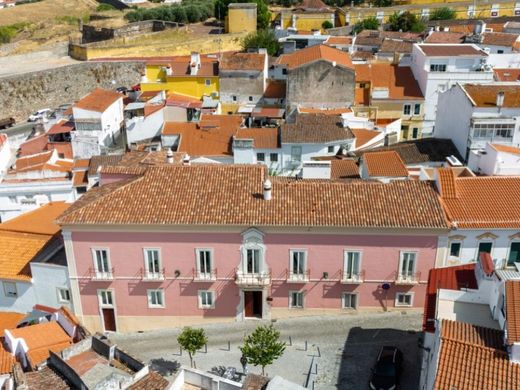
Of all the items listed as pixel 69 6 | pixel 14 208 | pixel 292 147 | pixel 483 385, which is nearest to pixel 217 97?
pixel 292 147

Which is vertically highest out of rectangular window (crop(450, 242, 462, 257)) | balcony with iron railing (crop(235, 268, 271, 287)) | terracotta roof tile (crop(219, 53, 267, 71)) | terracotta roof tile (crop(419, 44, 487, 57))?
terracotta roof tile (crop(419, 44, 487, 57))

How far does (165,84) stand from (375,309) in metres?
41.8

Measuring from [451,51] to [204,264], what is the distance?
36.9 m

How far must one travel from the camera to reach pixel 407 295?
29.2 metres

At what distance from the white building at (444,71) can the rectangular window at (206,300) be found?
105ft

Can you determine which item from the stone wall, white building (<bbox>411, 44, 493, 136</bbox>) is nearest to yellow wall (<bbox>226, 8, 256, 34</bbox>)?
the stone wall

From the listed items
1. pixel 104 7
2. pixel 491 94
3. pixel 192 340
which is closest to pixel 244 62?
pixel 491 94

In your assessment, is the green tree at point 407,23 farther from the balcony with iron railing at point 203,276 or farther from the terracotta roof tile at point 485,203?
the balcony with iron railing at point 203,276

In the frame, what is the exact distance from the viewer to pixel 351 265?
28.5 m

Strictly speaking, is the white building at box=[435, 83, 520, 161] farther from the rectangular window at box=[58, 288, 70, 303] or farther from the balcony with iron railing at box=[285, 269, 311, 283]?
the rectangular window at box=[58, 288, 70, 303]

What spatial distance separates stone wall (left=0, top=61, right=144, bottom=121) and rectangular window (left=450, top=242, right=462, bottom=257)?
55721 mm

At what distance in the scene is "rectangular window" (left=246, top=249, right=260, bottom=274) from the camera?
2830cm

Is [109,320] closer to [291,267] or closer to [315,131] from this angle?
[291,267]

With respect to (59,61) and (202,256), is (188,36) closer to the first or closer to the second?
(59,61)
